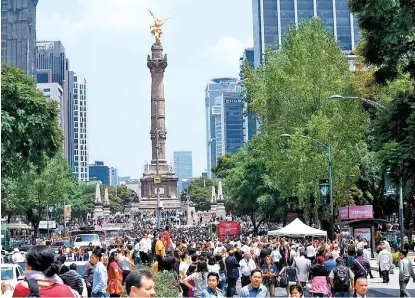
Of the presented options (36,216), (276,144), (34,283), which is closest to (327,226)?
(276,144)

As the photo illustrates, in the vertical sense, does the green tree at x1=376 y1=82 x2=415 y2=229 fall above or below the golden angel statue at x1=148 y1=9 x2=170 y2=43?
below

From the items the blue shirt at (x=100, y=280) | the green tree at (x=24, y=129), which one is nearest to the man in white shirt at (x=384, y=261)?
the blue shirt at (x=100, y=280)

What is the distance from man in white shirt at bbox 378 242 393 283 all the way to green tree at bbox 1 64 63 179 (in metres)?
18.0

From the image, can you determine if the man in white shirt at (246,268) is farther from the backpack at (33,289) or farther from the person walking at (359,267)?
the backpack at (33,289)

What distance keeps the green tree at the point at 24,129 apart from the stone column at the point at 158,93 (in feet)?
265

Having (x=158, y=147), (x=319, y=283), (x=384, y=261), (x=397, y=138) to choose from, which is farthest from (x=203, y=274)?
(x=158, y=147)

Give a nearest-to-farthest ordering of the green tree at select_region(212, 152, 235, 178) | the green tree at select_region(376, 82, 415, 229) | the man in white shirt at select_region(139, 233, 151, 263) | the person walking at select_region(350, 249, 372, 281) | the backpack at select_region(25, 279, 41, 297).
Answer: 1. the backpack at select_region(25, 279, 41, 297)
2. the person walking at select_region(350, 249, 372, 281)
3. the green tree at select_region(376, 82, 415, 229)
4. the man in white shirt at select_region(139, 233, 151, 263)
5. the green tree at select_region(212, 152, 235, 178)

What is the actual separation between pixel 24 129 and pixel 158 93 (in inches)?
3320

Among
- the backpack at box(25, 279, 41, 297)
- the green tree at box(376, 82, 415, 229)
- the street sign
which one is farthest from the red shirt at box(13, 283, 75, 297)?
the street sign

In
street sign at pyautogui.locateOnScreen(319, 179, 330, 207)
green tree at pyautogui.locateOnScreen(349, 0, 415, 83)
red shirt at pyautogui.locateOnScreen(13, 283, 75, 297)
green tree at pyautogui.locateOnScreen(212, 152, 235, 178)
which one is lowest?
red shirt at pyautogui.locateOnScreen(13, 283, 75, 297)

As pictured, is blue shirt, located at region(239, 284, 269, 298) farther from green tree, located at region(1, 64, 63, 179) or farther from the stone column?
the stone column

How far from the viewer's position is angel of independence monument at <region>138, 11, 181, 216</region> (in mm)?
121125

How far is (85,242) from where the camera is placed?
147 ft

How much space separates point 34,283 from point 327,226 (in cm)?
5045
